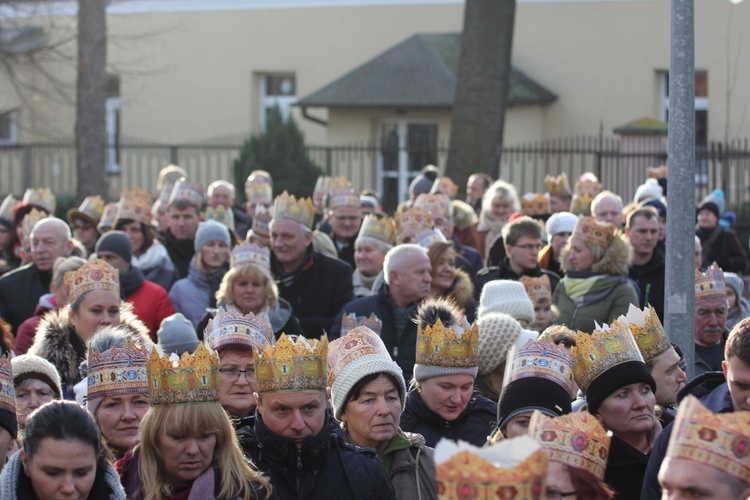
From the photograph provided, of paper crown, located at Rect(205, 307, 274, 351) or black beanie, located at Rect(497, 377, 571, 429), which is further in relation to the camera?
paper crown, located at Rect(205, 307, 274, 351)

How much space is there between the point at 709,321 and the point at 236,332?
317 centimetres

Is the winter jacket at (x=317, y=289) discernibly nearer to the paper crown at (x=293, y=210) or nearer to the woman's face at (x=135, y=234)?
the paper crown at (x=293, y=210)

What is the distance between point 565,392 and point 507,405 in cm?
28

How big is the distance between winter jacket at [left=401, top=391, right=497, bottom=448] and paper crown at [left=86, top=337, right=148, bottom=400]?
49.5 inches

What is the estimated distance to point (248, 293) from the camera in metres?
8.52

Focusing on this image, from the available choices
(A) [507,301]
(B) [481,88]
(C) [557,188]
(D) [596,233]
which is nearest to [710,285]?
(D) [596,233]

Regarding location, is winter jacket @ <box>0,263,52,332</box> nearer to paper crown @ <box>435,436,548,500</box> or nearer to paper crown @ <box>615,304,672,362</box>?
paper crown @ <box>615,304,672,362</box>

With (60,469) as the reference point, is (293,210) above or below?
above

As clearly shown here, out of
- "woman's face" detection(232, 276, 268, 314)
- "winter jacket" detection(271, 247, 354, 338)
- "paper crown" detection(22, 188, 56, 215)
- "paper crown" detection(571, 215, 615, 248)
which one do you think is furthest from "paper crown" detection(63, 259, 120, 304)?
"paper crown" detection(22, 188, 56, 215)

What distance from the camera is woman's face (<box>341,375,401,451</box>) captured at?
5.57 m

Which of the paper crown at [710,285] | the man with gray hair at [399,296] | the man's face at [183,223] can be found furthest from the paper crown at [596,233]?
the man's face at [183,223]

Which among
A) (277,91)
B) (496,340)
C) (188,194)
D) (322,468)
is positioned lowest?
(322,468)

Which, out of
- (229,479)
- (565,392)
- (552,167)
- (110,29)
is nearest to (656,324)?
(565,392)

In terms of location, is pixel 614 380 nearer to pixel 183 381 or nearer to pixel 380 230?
pixel 183 381
